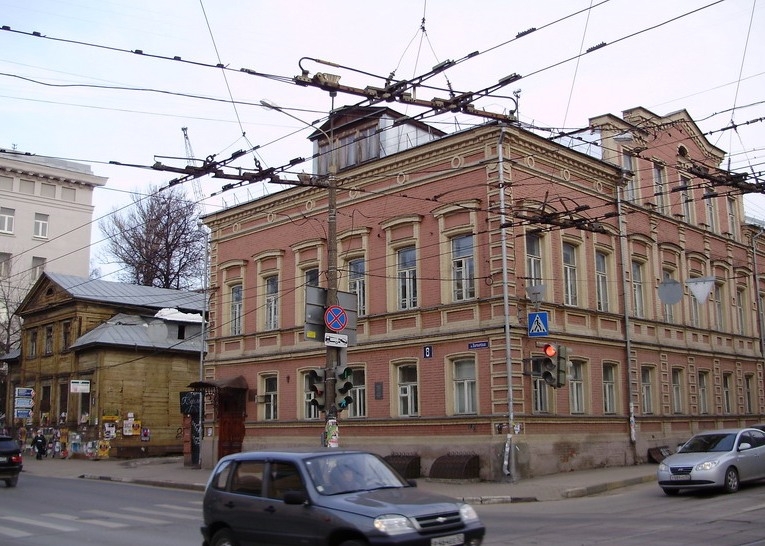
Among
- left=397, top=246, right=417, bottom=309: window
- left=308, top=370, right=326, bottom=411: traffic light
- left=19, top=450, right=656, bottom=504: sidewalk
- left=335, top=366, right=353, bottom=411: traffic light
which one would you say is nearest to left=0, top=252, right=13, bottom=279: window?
left=19, top=450, right=656, bottom=504: sidewalk

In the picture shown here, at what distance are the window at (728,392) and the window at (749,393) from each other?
1.36 metres

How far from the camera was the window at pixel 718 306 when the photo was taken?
1347 inches

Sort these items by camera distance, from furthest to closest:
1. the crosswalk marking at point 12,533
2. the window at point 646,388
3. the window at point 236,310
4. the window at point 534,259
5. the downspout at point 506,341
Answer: the window at point 236,310
the window at point 646,388
the window at point 534,259
the downspout at point 506,341
the crosswalk marking at point 12,533

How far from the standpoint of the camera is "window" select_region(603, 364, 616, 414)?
27.5 meters

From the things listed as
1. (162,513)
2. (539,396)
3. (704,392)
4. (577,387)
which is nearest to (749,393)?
(704,392)

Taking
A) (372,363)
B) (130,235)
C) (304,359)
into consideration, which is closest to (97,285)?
(130,235)

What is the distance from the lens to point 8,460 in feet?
77.5

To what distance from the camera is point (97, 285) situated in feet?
153

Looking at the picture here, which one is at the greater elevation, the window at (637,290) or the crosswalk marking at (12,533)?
the window at (637,290)

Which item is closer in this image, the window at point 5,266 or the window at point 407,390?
the window at point 407,390

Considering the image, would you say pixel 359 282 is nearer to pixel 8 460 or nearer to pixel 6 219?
pixel 8 460

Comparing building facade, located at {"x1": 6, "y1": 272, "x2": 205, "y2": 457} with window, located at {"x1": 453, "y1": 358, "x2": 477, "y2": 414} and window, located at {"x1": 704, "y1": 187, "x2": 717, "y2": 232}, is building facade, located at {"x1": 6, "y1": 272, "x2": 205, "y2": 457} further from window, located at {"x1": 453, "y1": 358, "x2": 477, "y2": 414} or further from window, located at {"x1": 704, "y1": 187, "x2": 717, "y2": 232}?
window, located at {"x1": 704, "y1": 187, "x2": 717, "y2": 232}

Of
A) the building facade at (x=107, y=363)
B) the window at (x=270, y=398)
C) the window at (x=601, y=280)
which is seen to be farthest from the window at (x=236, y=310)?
the window at (x=601, y=280)

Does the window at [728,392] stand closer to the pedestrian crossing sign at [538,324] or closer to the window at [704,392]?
the window at [704,392]
